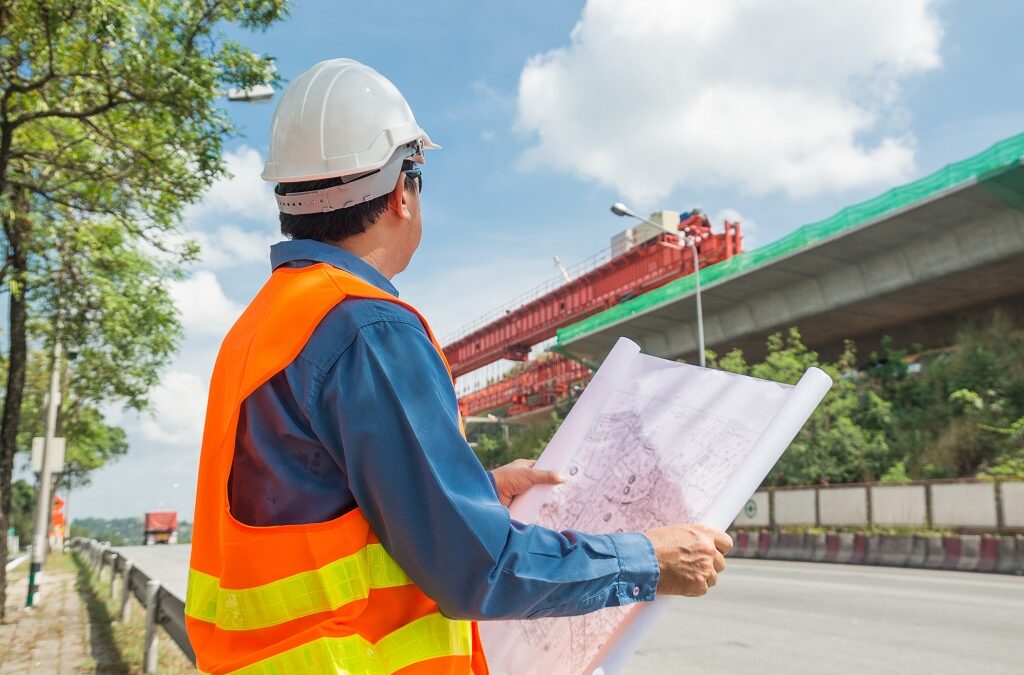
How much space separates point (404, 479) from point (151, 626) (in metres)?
6.47

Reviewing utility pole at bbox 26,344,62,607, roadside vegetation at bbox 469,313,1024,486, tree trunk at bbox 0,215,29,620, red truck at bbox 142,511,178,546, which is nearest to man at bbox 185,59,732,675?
tree trunk at bbox 0,215,29,620

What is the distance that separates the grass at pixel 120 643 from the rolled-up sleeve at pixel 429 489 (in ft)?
19.8

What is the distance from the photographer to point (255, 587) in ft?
4.41

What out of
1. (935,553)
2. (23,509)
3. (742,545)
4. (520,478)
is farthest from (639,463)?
(23,509)

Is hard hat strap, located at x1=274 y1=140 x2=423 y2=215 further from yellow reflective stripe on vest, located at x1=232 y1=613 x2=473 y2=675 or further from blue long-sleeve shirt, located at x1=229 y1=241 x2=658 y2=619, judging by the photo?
yellow reflective stripe on vest, located at x1=232 y1=613 x2=473 y2=675

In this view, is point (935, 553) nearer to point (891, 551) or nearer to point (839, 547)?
point (891, 551)

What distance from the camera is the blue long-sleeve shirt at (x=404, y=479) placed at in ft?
4.22

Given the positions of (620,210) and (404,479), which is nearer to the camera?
(404,479)

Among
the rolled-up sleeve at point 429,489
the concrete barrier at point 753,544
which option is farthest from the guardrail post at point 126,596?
the concrete barrier at point 753,544

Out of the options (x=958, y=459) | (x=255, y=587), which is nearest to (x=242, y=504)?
(x=255, y=587)

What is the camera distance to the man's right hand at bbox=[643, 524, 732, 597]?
1482mm

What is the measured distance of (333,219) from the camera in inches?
63.6

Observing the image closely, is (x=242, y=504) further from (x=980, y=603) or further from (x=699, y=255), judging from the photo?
(x=699, y=255)

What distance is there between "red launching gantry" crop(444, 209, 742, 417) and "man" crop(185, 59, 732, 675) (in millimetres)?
27334
